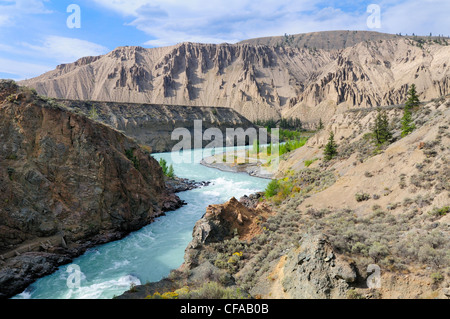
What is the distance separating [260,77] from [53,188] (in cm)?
15898

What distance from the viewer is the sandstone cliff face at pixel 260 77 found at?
12075 centimetres

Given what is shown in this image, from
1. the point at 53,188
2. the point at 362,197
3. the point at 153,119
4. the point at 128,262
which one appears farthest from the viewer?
the point at 153,119

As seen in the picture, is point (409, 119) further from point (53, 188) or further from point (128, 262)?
point (53, 188)

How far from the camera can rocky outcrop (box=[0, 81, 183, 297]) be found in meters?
16.7

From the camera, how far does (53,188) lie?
19.6 m

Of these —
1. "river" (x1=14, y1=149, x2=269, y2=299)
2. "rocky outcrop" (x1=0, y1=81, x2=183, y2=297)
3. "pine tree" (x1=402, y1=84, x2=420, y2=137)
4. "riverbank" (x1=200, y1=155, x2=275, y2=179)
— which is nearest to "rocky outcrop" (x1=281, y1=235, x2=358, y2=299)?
"river" (x1=14, y1=149, x2=269, y2=299)

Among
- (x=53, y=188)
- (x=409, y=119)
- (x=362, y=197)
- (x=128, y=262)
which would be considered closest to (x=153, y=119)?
(x=53, y=188)

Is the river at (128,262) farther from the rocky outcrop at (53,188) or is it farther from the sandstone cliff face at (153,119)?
the sandstone cliff face at (153,119)

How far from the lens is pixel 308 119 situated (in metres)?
130

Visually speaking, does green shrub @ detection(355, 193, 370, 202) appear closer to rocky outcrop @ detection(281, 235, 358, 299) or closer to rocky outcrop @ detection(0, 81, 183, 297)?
rocky outcrop @ detection(281, 235, 358, 299)

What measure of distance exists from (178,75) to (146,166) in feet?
480
